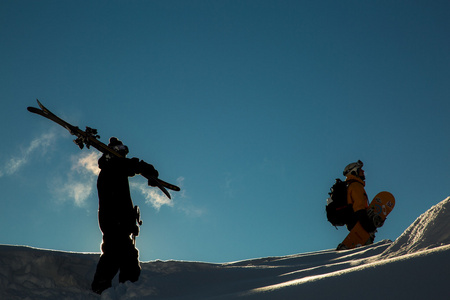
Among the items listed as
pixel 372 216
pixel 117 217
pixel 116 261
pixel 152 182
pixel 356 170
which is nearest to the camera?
pixel 116 261

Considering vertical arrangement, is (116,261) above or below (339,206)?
below

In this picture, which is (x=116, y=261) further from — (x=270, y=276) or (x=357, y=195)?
(x=357, y=195)

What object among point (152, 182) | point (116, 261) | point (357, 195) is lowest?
point (116, 261)

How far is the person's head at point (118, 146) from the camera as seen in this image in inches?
222

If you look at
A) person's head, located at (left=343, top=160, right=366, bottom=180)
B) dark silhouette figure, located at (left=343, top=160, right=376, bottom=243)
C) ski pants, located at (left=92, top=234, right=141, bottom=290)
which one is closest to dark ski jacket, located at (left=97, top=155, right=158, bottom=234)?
ski pants, located at (left=92, top=234, right=141, bottom=290)

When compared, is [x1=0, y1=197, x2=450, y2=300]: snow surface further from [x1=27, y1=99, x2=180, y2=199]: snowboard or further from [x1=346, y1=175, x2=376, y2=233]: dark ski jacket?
[x1=346, y1=175, x2=376, y2=233]: dark ski jacket

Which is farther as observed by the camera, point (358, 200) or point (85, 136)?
point (358, 200)

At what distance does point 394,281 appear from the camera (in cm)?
294

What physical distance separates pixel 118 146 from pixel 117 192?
1.97ft

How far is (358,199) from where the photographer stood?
27.6 ft

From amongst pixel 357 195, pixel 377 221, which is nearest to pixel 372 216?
pixel 377 221

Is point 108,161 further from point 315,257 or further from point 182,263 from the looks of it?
point 315,257

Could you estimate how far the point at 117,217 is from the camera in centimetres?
526

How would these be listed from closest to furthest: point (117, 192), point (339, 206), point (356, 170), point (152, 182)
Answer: point (117, 192) < point (152, 182) < point (339, 206) < point (356, 170)
